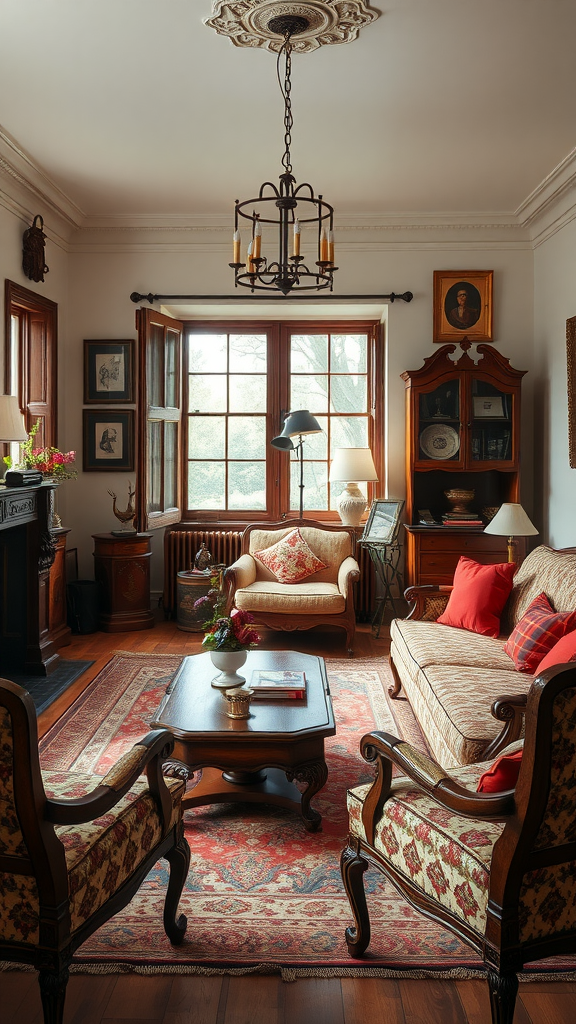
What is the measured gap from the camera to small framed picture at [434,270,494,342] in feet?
21.7

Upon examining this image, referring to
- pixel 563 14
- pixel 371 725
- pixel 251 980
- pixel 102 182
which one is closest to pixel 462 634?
pixel 371 725

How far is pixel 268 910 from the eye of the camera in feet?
8.43

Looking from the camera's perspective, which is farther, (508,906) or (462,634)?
(462,634)

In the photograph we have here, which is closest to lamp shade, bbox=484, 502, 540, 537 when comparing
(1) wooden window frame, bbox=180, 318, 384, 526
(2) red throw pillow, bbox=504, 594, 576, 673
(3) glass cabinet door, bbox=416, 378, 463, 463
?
(2) red throw pillow, bbox=504, 594, 576, 673

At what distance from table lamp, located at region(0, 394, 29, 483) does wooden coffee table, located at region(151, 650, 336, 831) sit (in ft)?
6.10

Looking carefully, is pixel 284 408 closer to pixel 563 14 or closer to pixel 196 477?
pixel 196 477

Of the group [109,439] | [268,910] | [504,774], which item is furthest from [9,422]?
[504,774]

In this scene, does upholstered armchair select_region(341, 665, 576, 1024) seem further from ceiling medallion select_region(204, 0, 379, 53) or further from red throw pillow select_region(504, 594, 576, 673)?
ceiling medallion select_region(204, 0, 379, 53)

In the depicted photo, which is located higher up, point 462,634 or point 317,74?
point 317,74

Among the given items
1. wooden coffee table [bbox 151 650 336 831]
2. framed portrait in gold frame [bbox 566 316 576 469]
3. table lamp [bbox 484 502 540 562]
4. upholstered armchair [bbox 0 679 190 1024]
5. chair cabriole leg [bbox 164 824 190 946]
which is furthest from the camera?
framed portrait in gold frame [bbox 566 316 576 469]

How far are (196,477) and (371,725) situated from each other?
11.8 feet

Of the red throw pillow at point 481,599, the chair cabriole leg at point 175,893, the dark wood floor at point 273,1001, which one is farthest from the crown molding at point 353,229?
the dark wood floor at point 273,1001

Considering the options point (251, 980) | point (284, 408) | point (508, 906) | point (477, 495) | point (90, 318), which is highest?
point (90, 318)

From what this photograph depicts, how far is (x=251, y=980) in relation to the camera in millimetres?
2221
